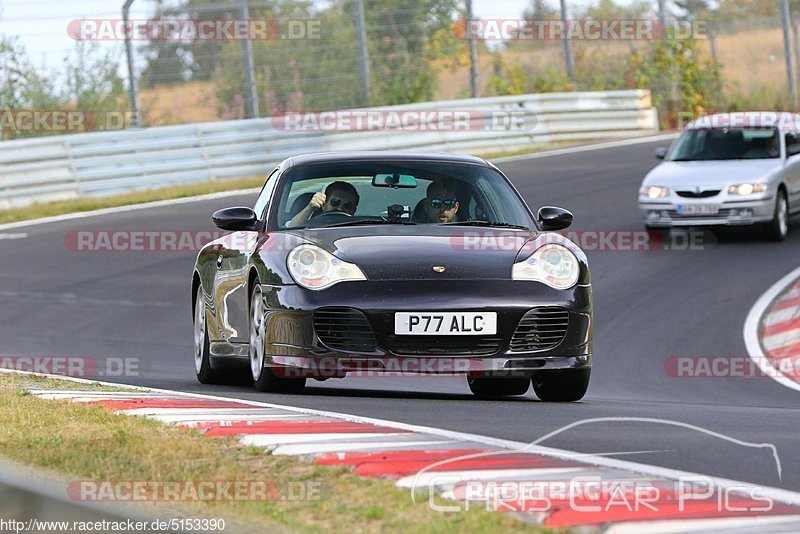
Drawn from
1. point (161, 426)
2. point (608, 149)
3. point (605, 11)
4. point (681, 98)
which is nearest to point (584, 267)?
point (161, 426)

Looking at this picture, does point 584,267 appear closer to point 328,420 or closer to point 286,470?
point 328,420

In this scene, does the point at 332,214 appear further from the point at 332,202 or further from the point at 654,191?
the point at 654,191

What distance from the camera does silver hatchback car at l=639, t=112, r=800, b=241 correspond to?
60.0 ft

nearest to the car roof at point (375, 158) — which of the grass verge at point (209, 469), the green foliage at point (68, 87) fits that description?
the grass verge at point (209, 469)

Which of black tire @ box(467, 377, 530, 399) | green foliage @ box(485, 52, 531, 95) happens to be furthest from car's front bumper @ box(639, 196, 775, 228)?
green foliage @ box(485, 52, 531, 95)

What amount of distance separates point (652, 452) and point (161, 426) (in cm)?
212

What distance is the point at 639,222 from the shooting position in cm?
2009

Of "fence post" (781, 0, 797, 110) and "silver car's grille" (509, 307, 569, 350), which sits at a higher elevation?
"fence post" (781, 0, 797, 110)

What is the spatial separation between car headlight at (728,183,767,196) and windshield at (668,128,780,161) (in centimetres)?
101

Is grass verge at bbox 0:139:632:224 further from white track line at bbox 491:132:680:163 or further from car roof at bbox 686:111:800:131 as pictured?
car roof at bbox 686:111:800:131

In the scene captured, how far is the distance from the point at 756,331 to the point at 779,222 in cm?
470

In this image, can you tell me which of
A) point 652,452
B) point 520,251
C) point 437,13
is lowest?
point 652,452

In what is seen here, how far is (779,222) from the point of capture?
1859cm

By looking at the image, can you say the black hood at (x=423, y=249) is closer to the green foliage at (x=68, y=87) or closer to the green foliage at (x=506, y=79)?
the green foliage at (x=68, y=87)
